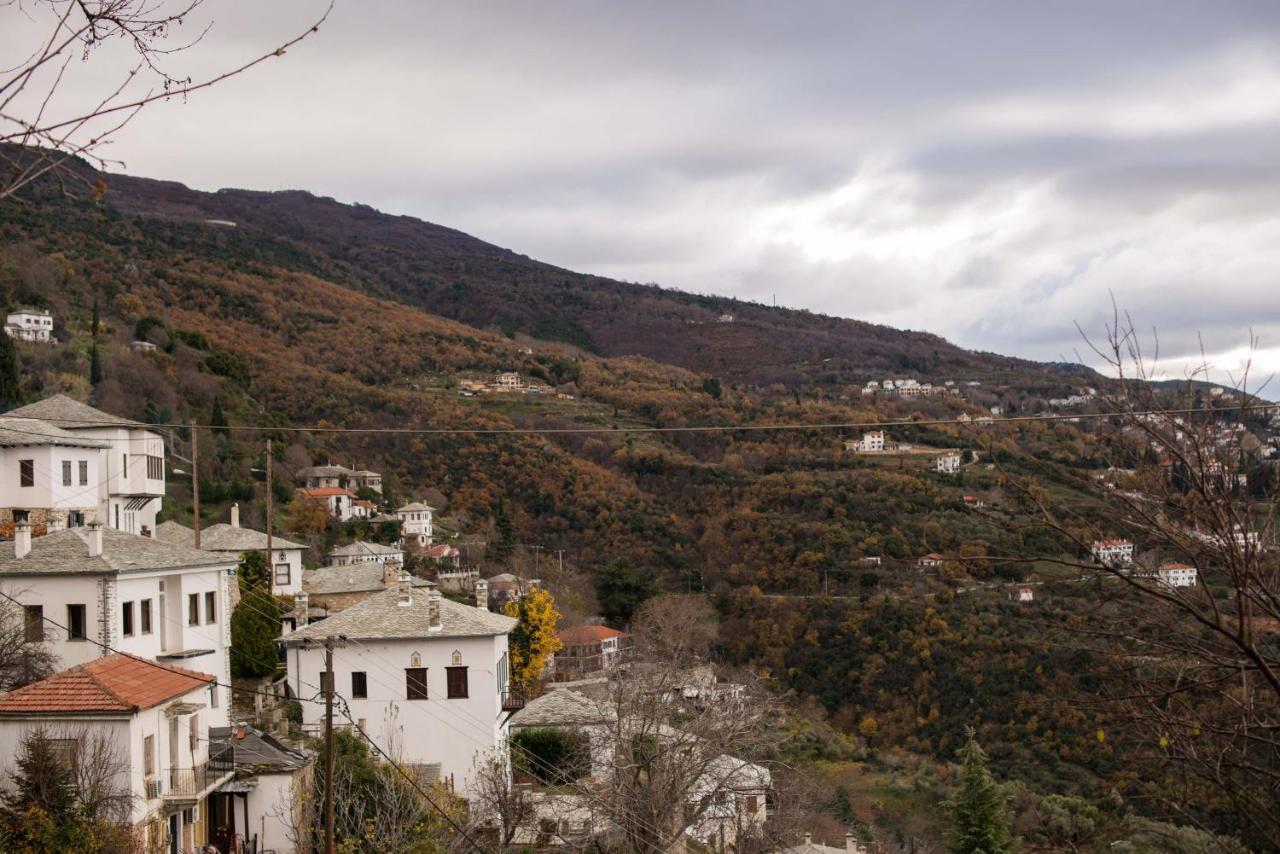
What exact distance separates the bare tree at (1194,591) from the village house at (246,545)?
3009 cm

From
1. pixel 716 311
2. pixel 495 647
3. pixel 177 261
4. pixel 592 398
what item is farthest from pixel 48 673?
pixel 716 311

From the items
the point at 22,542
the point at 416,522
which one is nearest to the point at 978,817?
the point at 22,542

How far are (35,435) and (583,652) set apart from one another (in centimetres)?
2307

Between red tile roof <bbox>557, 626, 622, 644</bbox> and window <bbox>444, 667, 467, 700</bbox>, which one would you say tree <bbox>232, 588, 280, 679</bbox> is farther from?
red tile roof <bbox>557, 626, 622, 644</bbox>

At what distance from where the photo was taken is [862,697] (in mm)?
48625

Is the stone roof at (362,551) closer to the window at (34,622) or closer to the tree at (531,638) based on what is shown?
the tree at (531,638)

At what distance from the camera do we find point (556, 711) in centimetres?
3186

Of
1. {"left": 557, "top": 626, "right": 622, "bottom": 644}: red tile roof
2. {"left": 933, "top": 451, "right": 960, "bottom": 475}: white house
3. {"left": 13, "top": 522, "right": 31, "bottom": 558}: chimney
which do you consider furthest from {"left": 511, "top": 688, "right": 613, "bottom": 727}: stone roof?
{"left": 933, "top": 451, "right": 960, "bottom": 475}: white house

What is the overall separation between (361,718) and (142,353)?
40.4 meters

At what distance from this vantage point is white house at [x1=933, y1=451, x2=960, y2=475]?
71.7 meters

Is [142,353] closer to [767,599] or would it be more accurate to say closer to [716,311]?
[767,599]

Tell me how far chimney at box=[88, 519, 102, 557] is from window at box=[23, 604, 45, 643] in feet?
4.18

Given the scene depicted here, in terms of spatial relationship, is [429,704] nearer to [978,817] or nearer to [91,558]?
[91,558]

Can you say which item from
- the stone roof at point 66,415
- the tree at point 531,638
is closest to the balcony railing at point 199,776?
the stone roof at point 66,415
